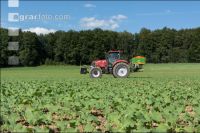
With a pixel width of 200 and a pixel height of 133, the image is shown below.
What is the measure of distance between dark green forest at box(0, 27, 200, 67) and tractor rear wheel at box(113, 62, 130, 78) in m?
51.3

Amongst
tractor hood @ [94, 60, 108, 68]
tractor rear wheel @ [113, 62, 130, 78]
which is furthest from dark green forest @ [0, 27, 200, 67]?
tractor rear wheel @ [113, 62, 130, 78]

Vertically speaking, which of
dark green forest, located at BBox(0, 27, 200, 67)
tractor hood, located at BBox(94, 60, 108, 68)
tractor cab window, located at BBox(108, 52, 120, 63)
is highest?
dark green forest, located at BBox(0, 27, 200, 67)

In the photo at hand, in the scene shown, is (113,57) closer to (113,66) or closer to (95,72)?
(113,66)

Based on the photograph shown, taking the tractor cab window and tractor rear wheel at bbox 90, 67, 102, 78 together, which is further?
tractor rear wheel at bbox 90, 67, 102, 78

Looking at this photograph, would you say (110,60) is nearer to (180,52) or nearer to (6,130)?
(6,130)

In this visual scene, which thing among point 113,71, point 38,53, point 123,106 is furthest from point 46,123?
point 38,53

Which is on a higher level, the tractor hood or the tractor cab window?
the tractor cab window

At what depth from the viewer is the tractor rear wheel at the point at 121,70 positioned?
27281 mm

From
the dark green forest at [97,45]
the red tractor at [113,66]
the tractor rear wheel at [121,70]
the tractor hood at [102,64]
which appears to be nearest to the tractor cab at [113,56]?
the red tractor at [113,66]

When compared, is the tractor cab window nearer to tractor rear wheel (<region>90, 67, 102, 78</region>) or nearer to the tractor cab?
the tractor cab

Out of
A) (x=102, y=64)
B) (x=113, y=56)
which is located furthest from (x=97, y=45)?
(x=113, y=56)

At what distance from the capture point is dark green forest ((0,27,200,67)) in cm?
8262

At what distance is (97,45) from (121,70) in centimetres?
6348

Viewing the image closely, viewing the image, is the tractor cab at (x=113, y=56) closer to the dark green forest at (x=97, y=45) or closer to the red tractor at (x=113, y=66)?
the red tractor at (x=113, y=66)
